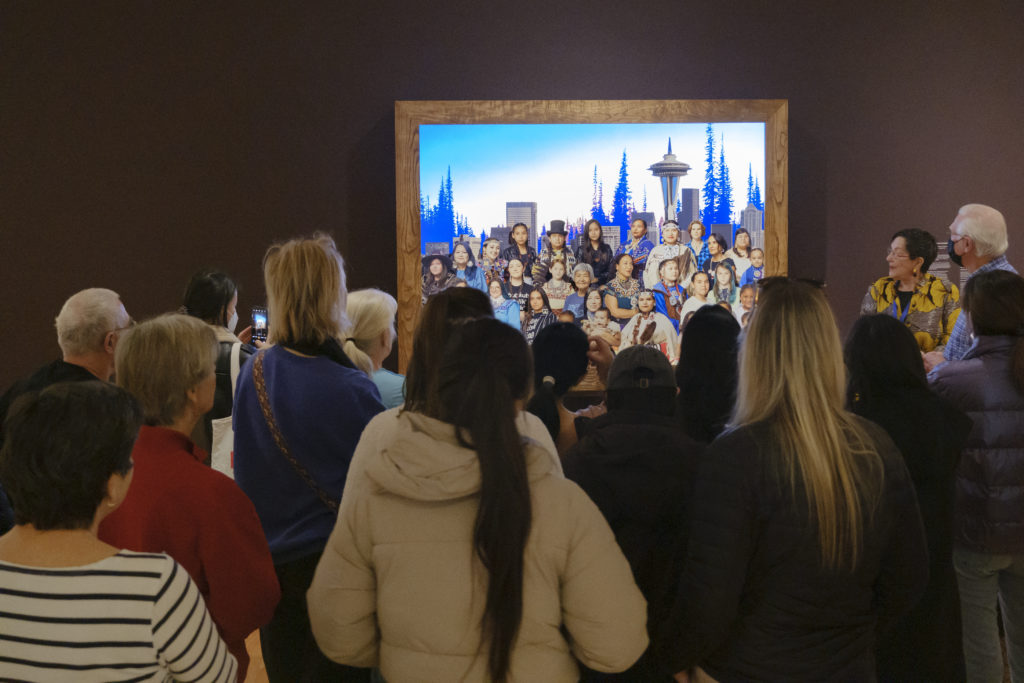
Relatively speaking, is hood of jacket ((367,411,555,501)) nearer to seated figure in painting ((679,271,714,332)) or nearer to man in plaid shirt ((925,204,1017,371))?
man in plaid shirt ((925,204,1017,371))

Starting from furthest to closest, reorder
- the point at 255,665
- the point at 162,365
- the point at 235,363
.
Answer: the point at 255,665
the point at 235,363
the point at 162,365

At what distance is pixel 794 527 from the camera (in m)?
1.58

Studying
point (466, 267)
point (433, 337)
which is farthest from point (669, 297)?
point (433, 337)

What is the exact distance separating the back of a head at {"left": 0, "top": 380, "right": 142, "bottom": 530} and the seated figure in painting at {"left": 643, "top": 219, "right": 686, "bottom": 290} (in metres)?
3.27

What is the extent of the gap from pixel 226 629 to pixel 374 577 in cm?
39

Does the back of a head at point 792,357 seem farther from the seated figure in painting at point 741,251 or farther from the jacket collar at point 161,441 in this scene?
the seated figure in painting at point 741,251

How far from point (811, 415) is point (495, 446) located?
0.66 m

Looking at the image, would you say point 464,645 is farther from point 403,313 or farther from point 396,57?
point 396,57

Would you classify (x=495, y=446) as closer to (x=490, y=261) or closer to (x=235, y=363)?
(x=235, y=363)

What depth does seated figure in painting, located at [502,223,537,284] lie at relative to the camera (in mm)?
4309

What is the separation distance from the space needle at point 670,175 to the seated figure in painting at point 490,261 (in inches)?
35.9

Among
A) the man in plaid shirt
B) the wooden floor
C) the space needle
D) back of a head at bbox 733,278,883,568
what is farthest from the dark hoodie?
the space needle

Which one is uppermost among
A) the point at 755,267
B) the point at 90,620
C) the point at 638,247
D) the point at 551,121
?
the point at 551,121

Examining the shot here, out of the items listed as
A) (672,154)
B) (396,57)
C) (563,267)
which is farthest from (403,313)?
(672,154)
